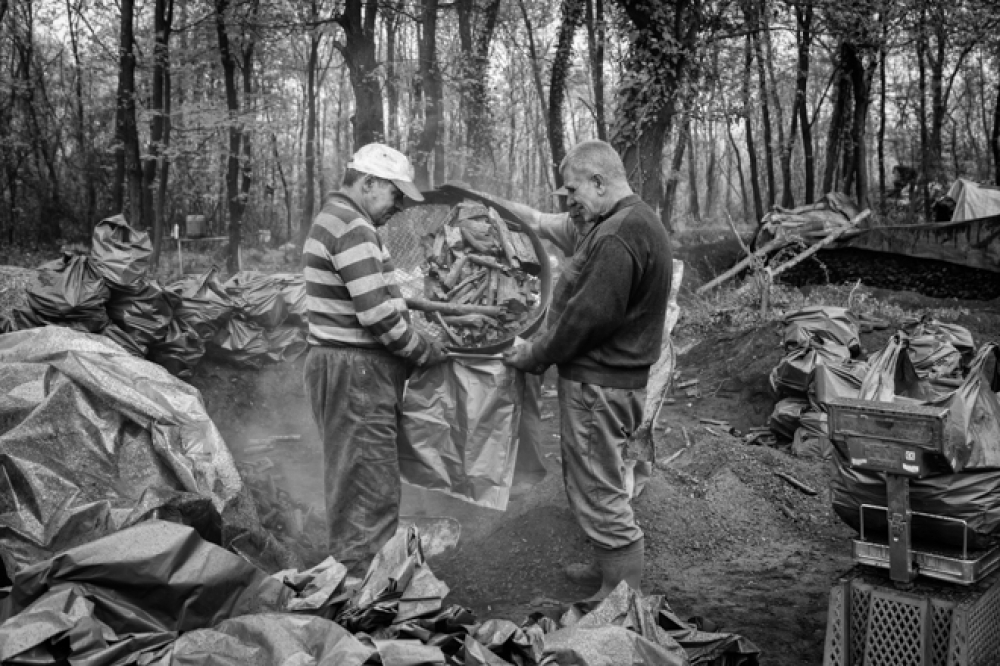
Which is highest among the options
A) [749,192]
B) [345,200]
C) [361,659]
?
[749,192]

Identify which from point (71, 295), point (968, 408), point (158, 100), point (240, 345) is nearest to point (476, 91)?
point (158, 100)

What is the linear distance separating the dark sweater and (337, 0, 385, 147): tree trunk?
277 inches

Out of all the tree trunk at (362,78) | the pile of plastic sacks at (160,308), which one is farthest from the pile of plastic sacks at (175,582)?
the tree trunk at (362,78)

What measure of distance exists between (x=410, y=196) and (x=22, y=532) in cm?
196

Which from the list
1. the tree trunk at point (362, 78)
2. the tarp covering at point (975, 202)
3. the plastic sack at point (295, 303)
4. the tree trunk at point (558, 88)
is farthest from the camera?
the tree trunk at point (558, 88)

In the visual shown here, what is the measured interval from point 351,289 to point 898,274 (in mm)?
9200

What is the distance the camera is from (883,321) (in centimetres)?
789

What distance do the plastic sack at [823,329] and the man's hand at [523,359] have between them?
359 cm

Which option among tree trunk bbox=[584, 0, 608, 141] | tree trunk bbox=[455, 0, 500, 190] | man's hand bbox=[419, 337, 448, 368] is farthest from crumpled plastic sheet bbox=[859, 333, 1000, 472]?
tree trunk bbox=[584, 0, 608, 141]

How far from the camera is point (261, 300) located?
671 cm

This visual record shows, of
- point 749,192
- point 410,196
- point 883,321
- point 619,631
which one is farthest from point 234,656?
point 749,192

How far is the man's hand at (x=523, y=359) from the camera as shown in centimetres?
362

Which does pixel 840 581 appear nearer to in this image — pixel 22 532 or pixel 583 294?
pixel 583 294

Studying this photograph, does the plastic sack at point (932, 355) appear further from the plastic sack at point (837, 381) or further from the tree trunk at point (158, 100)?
the tree trunk at point (158, 100)
